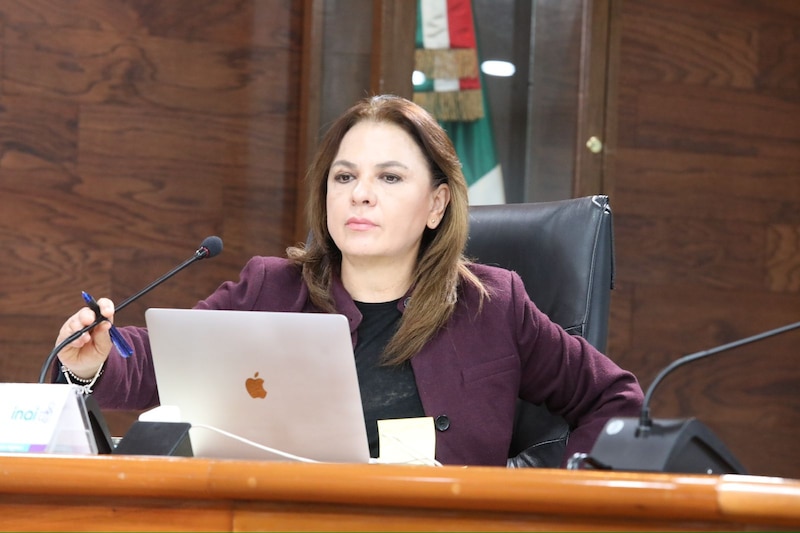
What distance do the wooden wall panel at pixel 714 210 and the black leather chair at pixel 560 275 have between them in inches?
61.4

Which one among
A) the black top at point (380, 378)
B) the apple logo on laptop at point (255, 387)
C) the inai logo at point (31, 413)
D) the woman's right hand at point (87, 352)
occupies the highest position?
the inai logo at point (31, 413)

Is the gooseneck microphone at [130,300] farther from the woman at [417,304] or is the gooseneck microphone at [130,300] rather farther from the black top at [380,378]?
the black top at [380,378]

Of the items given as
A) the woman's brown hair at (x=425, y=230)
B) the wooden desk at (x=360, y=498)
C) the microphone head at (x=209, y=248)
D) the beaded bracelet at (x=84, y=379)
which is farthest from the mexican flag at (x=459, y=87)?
the wooden desk at (x=360, y=498)

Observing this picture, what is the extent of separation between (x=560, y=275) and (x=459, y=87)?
155cm

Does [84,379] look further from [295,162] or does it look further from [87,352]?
[295,162]

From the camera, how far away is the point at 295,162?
3.41 m

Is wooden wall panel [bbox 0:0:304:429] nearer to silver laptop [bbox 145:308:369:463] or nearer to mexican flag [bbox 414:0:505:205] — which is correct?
mexican flag [bbox 414:0:505:205]

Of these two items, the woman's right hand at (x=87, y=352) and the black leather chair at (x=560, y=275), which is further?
the black leather chair at (x=560, y=275)

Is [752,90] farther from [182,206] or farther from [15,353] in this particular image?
[15,353]

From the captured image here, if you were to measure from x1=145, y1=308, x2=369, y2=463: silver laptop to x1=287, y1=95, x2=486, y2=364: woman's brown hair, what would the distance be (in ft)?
1.88

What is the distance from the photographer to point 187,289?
3.28m

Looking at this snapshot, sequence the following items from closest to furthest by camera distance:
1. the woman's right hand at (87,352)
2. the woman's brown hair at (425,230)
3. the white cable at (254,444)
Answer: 1. the white cable at (254,444)
2. the woman's right hand at (87,352)
3. the woman's brown hair at (425,230)

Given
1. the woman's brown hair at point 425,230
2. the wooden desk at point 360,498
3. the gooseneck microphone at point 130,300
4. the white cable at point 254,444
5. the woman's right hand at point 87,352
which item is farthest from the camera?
the woman's brown hair at point 425,230

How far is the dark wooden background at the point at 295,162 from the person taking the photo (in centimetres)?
314
